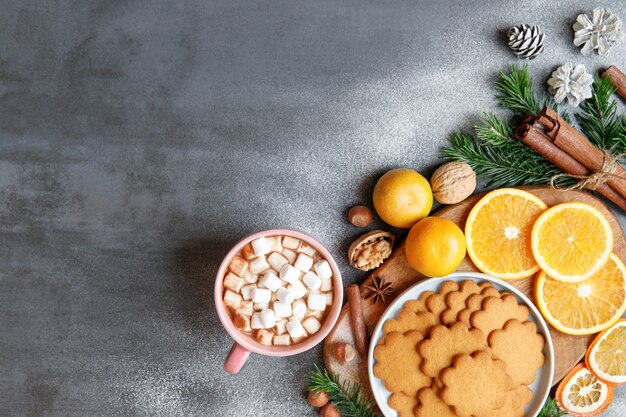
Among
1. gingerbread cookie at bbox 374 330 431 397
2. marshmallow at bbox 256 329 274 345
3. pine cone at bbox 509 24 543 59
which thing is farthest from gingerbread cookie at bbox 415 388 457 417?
pine cone at bbox 509 24 543 59

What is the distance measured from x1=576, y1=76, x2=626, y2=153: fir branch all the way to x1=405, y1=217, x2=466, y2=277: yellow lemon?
0.61 m

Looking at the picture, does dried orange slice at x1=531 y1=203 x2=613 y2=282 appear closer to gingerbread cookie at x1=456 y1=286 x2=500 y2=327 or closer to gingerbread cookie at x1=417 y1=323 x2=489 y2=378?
gingerbread cookie at x1=456 y1=286 x2=500 y2=327

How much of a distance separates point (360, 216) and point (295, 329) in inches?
16.4

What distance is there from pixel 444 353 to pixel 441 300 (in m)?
0.16

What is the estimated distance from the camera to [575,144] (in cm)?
160

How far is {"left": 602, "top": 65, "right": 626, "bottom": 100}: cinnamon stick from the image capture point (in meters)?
1.67

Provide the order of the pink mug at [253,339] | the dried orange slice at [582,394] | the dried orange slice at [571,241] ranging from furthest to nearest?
the dried orange slice at [582,394]
the dried orange slice at [571,241]
the pink mug at [253,339]

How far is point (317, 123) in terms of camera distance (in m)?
1.68

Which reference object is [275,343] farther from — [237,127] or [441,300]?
[237,127]

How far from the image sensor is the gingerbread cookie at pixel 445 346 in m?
1.56

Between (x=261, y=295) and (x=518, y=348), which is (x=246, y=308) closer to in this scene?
(x=261, y=295)

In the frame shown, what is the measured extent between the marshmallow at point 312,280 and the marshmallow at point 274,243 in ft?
0.39

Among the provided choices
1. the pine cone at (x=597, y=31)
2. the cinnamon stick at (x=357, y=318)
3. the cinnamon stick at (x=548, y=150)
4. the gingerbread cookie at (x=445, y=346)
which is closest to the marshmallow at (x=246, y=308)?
the cinnamon stick at (x=357, y=318)

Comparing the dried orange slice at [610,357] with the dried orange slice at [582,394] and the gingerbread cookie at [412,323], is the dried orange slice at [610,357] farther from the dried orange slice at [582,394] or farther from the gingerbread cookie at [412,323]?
the gingerbread cookie at [412,323]
